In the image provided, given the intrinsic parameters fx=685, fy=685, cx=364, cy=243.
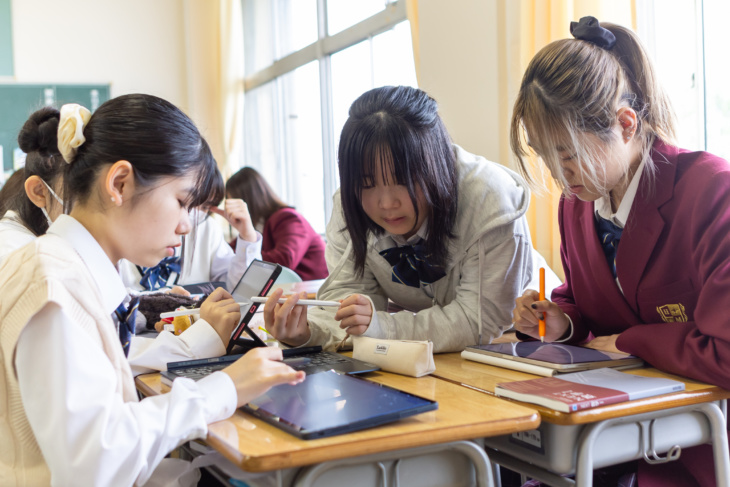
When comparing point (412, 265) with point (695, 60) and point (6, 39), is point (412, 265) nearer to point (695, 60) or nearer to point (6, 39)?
point (695, 60)

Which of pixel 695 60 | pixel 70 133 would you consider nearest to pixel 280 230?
pixel 695 60

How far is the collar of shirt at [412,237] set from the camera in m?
1.66

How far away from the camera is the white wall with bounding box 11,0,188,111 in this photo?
244 inches

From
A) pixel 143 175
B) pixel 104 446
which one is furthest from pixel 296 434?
pixel 143 175

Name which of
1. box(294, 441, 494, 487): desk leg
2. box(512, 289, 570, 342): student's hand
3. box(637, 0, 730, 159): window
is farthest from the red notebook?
Answer: box(637, 0, 730, 159): window

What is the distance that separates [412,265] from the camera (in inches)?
65.7

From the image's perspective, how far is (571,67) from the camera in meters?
1.33

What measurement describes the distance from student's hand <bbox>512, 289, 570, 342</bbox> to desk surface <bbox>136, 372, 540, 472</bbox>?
0.45 meters

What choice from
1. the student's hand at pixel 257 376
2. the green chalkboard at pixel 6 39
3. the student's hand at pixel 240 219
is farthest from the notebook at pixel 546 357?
the green chalkboard at pixel 6 39

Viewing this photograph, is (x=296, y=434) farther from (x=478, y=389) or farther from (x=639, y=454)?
(x=639, y=454)

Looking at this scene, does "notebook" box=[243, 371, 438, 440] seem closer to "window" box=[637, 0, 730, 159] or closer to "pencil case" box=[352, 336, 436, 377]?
"pencil case" box=[352, 336, 436, 377]

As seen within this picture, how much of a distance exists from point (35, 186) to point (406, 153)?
86cm

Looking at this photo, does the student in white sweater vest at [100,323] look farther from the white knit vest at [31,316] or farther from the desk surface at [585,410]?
the desk surface at [585,410]

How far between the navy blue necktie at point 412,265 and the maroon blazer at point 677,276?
1.20 feet
